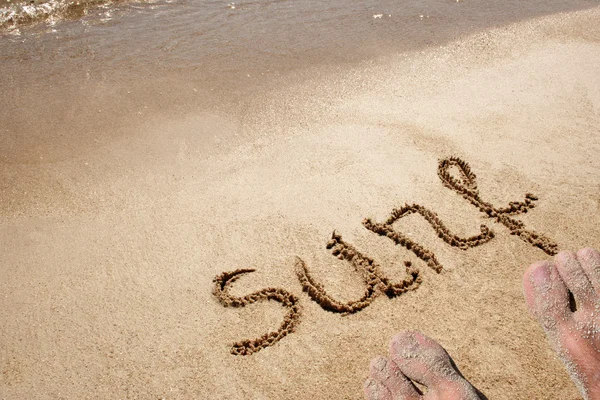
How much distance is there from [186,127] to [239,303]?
5.73 feet

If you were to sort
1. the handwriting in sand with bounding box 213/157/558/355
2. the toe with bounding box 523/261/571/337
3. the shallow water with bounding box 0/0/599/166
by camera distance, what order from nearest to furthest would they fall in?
the toe with bounding box 523/261/571/337 → the handwriting in sand with bounding box 213/157/558/355 → the shallow water with bounding box 0/0/599/166

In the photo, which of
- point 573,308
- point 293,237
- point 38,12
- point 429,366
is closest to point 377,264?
point 293,237

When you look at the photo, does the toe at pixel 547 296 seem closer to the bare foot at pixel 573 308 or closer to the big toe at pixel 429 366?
the bare foot at pixel 573 308

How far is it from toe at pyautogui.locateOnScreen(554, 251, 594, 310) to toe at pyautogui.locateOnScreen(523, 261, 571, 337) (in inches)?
1.3

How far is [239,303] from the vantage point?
2451 mm

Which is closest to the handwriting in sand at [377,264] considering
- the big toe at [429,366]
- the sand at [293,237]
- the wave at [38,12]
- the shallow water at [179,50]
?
the sand at [293,237]

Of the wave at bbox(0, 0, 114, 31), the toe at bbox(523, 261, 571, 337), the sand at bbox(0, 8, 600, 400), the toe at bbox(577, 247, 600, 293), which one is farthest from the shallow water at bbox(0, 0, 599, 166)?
the toe at bbox(577, 247, 600, 293)

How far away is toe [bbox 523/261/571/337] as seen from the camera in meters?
2.15

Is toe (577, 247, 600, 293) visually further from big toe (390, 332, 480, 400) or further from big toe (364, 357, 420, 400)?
big toe (364, 357, 420, 400)

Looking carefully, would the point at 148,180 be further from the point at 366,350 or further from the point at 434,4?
the point at 434,4

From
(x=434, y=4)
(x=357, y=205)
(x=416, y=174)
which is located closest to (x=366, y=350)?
(x=357, y=205)

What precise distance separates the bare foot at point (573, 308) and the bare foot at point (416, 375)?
16.6 inches

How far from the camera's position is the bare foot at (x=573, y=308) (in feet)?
6.59

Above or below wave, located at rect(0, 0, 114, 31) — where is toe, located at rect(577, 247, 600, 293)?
below
